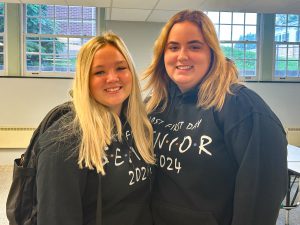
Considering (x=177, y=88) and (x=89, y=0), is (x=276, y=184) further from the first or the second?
(x=89, y=0)

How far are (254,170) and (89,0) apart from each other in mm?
3297

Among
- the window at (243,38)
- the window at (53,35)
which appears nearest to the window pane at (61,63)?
the window at (53,35)

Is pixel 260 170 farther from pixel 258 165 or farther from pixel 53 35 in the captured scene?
pixel 53 35

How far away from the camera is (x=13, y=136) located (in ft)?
16.7

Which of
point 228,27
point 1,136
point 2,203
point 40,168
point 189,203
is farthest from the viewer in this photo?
point 228,27

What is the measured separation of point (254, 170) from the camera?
1.05m

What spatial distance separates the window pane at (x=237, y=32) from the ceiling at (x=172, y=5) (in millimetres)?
1531

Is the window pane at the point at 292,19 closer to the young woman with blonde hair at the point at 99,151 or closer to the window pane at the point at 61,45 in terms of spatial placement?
the window pane at the point at 61,45

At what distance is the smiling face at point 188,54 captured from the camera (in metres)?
1.30

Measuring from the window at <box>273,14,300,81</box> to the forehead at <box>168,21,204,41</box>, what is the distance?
16.4 feet

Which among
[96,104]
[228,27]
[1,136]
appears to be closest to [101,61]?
[96,104]

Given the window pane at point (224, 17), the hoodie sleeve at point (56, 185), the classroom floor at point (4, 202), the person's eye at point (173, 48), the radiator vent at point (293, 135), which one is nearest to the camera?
the hoodie sleeve at point (56, 185)

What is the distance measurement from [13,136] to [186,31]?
4.52 meters

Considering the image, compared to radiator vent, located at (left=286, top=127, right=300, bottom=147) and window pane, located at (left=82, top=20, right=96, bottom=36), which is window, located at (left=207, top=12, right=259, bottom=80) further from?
window pane, located at (left=82, top=20, right=96, bottom=36)
